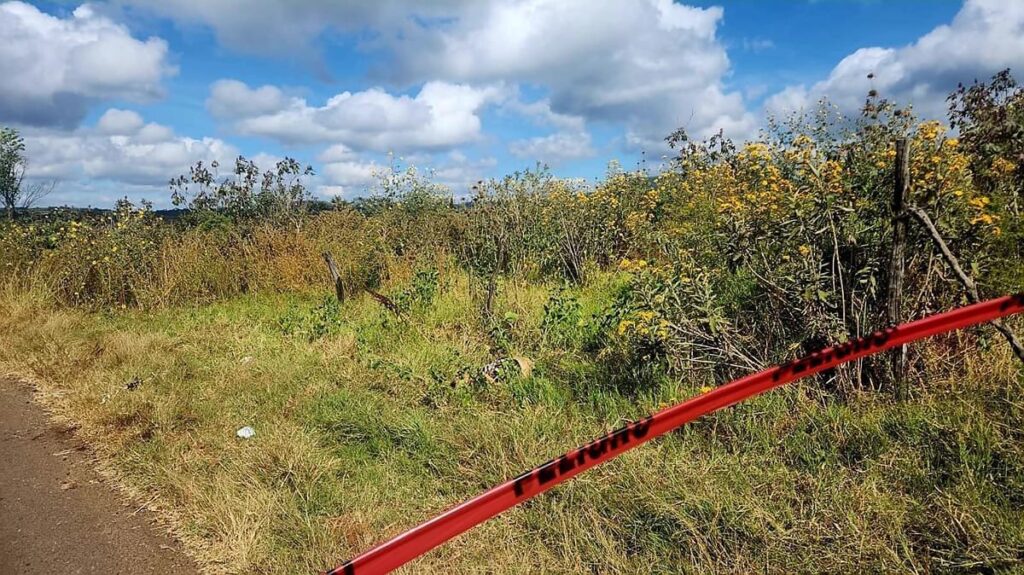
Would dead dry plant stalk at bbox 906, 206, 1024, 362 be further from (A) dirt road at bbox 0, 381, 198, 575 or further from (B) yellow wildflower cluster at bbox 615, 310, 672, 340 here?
(A) dirt road at bbox 0, 381, 198, 575

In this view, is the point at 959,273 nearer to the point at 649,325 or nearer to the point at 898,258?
the point at 898,258

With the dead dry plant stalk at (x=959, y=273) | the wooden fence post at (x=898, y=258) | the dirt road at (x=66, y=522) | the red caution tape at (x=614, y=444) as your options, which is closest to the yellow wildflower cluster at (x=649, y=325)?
the wooden fence post at (x=898, y=258)

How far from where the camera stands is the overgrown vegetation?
7.66 feet

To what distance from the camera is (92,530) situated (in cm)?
A: 303

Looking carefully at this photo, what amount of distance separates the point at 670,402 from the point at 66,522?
348 centimetres

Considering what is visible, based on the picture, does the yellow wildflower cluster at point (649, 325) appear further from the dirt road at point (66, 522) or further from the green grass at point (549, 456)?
the dirt road at point (66, 522)

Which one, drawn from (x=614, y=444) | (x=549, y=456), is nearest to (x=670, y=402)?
(x=549, y=456)

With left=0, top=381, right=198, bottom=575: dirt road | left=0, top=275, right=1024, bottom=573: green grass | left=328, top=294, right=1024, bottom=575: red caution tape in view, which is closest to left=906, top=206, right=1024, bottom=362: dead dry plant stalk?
left=0, top=275, right=1024, bottom=573: green grass

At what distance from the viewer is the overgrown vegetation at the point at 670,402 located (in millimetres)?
2334

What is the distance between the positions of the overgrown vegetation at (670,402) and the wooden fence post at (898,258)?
0.10 meters

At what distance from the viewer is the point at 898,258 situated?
8.94ft

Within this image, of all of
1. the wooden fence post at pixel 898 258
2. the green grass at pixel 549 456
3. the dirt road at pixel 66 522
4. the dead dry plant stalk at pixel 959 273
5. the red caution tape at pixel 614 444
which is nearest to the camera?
the red caution tape at pixel 614 444

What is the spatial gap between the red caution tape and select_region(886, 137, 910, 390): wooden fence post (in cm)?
77

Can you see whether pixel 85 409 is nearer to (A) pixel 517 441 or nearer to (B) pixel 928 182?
(A) pixel 517 441
